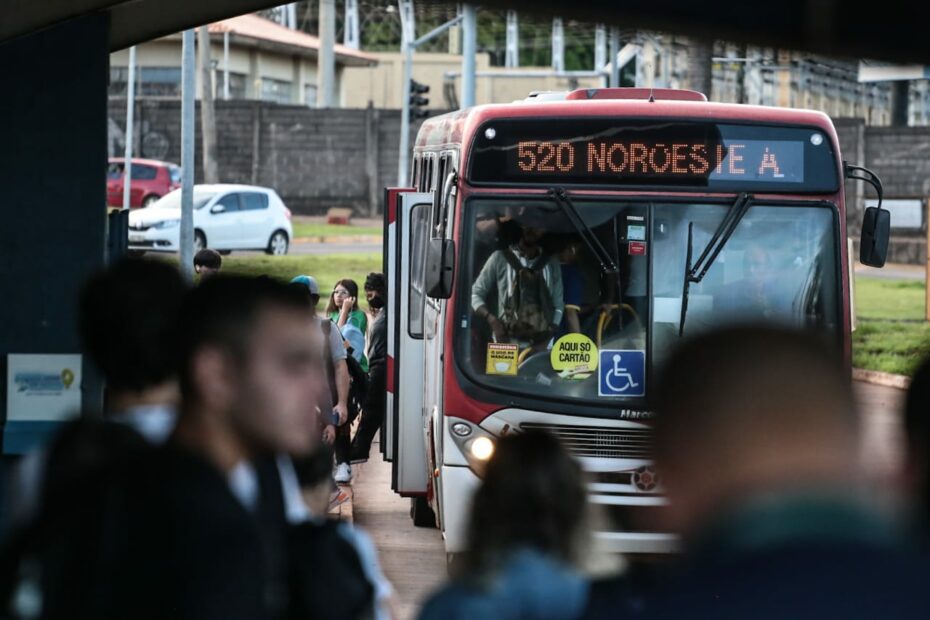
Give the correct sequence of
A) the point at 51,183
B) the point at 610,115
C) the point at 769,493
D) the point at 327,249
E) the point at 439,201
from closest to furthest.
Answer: the point at 769,493
the point at 51,183
the point at 610,115
the point at 439,201
the point at 327,249

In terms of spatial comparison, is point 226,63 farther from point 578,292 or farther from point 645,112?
point 578,292

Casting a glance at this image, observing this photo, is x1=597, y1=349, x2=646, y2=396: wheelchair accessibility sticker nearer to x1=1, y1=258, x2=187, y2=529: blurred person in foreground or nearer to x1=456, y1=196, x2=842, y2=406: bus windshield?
x1=456, y1=196, x2=842, y2=406: bus windshield

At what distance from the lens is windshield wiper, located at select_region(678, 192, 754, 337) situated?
367 inches

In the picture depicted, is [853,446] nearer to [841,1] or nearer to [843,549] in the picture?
[843,549]

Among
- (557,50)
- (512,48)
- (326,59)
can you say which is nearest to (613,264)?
(326,59)

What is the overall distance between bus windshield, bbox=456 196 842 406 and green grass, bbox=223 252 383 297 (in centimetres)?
1840

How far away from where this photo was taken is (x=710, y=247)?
30.7ft

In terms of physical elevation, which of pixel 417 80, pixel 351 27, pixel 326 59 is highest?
pixel 351 27

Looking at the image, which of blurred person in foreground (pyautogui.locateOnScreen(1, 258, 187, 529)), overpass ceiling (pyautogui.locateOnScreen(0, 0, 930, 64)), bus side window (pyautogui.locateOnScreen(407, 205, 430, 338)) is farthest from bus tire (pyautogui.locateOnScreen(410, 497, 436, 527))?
blurred person in foreground (pyautogui.locateOnScreen(1, 258, 187, 529))

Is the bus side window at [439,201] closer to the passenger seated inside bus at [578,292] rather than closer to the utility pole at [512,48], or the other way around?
the passenger seated inside bus at [578,292]

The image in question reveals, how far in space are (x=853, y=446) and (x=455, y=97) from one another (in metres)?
73.9

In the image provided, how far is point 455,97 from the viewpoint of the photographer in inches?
2965

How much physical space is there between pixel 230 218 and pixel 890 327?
14854 millimetres

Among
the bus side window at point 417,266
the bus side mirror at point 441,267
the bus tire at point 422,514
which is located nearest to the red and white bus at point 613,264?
the bus side mirror at point 441,267
